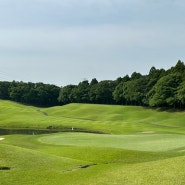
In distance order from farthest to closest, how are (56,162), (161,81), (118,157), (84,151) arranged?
1. (161,81)
2. (84,151)
3. (118,157)
4. (56,162)

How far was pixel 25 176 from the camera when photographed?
21406 mm

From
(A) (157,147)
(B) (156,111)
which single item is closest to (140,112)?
(B) (156,111)

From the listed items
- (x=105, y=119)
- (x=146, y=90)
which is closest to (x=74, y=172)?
(x=105, y=119)

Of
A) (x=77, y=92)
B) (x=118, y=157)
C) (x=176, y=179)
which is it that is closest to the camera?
(x=176, y=179)

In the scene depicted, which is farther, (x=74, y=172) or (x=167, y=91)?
(x=167, y=91)

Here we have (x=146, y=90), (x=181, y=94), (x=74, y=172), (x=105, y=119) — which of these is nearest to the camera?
(x=74, y=172)

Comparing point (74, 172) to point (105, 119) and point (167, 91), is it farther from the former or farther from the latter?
point (105, 119)

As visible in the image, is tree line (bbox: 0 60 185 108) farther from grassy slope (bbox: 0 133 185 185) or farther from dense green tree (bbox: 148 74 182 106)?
grassy slope (bbox: 0 133 185 185)

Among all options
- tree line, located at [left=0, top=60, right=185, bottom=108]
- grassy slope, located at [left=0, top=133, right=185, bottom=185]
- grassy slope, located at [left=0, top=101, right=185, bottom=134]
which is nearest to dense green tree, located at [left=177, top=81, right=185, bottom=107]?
tree line, located at [left=0, top=60, right=185, bottom=108]

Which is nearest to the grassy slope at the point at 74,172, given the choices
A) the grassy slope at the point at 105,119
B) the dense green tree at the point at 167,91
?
the grassy slope at the point at 105,119

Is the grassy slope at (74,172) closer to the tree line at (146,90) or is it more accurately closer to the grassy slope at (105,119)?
the grassy slope at (105,119)

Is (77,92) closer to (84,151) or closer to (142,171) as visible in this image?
(84,151)

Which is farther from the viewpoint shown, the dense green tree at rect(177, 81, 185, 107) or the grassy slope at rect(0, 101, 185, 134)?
the dense green tree at rect(177, 81, 185, 107)

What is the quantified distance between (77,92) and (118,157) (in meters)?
161
